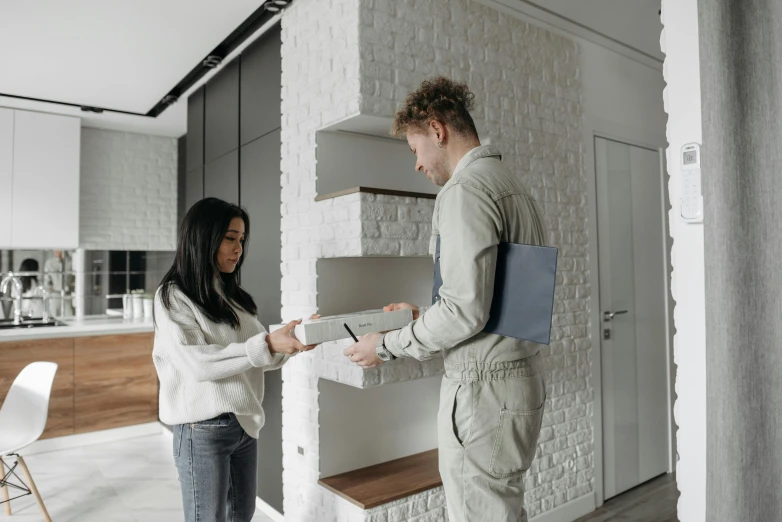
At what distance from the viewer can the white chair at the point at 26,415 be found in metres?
2.76

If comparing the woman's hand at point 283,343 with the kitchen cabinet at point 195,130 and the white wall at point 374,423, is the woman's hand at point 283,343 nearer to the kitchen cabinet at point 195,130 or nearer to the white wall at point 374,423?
the white wall at point 374,423


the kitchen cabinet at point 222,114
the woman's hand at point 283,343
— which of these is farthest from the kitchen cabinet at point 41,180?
the woman's hand at point 283,343

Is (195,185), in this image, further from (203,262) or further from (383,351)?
(383,351)

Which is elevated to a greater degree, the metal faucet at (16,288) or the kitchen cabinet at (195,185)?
the kitchen cabinet at (195,185)

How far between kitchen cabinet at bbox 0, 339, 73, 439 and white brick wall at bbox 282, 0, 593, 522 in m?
2.40

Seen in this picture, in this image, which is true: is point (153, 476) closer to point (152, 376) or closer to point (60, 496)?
point (60, 496)

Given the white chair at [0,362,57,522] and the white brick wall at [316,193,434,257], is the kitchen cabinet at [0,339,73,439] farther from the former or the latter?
the white brick wall at [316,193,434,257]

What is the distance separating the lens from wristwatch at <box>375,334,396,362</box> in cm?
150

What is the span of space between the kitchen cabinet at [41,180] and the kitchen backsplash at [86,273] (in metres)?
0.42

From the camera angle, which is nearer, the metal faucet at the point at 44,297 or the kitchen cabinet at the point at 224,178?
the kitchen cabinet at the point at 224,178

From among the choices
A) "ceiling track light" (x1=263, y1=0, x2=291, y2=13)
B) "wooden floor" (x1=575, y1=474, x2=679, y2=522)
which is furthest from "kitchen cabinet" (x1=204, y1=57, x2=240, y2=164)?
"wooden floor" (x1=575, y1=474, x2=679, y2=522)

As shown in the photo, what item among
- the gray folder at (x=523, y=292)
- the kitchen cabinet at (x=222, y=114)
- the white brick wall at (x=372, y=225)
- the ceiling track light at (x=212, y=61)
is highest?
the ceiling track light at (x=212, y=61)

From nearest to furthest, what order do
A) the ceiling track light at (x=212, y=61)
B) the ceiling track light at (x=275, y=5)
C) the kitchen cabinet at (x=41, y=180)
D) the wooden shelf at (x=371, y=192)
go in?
the wooden shelf at (x=371, y=192), the ceiling track light at (x=275, y=5), the ceiling track light at (x=212, y=61), the kitchen cabinet at (x=41, y=180)

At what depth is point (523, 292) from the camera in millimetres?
1354
